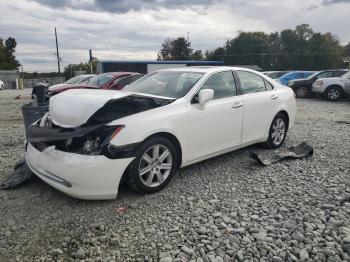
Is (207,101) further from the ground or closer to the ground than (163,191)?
further from the ground

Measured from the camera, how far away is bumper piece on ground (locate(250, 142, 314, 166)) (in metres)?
5.06

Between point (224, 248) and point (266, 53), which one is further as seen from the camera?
point (266, 53)

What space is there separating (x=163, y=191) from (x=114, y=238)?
1116 mm

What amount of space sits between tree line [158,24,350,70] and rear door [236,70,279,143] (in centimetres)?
5907

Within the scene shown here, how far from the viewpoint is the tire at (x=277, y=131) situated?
5827mm

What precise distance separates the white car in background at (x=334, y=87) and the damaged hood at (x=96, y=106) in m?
13.3

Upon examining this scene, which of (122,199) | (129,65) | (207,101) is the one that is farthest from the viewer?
(129,65)

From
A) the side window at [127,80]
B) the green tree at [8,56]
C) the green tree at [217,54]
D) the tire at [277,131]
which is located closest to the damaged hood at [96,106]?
the tire at [277,131]

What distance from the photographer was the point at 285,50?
63562 millimetres

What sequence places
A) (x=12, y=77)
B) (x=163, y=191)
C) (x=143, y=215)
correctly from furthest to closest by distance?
(x=12, y=77) < (x=163, y=191) < (x=143, y=215)

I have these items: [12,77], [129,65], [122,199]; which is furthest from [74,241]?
[12,77]

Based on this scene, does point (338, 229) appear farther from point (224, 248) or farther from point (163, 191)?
point (163, 191)

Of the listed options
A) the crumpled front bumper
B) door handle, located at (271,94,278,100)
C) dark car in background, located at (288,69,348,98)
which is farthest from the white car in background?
the crumpled front bumper

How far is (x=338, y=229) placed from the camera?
3.22m
